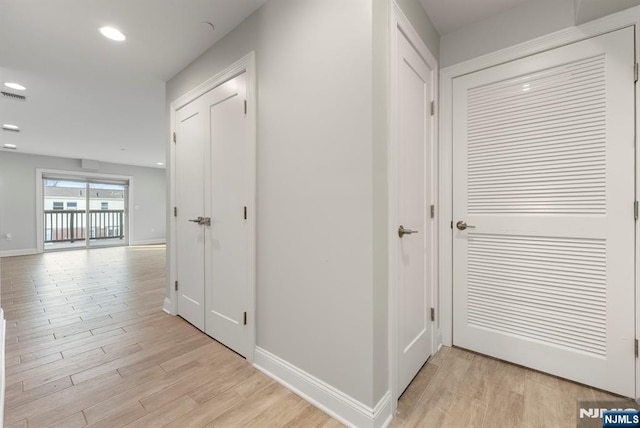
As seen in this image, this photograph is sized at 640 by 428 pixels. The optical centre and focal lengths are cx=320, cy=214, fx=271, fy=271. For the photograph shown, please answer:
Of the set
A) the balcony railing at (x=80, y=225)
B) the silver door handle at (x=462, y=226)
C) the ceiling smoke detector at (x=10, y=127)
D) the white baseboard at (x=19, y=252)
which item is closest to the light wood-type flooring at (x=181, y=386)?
the silver door handle at (x=462, y=226)

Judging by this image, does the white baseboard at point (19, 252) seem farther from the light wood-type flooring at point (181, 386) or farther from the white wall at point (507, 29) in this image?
the white wall at point (507, 29)

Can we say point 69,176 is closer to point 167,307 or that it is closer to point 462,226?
point 167,307

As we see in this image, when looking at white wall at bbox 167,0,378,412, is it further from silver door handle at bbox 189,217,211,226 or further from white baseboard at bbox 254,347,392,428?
silver door handle at bbox 189,217,211,226

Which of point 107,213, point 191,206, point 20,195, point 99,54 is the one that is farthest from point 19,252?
point 191,206

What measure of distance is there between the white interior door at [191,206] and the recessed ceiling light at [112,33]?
650mm

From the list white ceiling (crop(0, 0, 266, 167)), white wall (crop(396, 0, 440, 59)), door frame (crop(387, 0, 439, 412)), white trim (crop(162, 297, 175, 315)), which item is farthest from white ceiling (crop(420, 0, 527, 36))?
white trim (crop(162, 297, 175, 315))

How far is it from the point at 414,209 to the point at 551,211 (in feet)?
2.80

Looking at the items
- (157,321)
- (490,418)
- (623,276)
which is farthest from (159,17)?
(623,276)

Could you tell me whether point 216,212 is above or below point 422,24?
below

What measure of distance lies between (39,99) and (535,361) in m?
5.59

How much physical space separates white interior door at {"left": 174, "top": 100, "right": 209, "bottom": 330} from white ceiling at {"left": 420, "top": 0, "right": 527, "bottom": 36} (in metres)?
1.90

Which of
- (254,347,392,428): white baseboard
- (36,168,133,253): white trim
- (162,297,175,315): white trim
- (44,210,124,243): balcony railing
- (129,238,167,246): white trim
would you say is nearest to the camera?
(254,347,392,428): white baseboard

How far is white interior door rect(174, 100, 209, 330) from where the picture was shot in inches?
94.3

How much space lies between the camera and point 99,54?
2.37 meters
